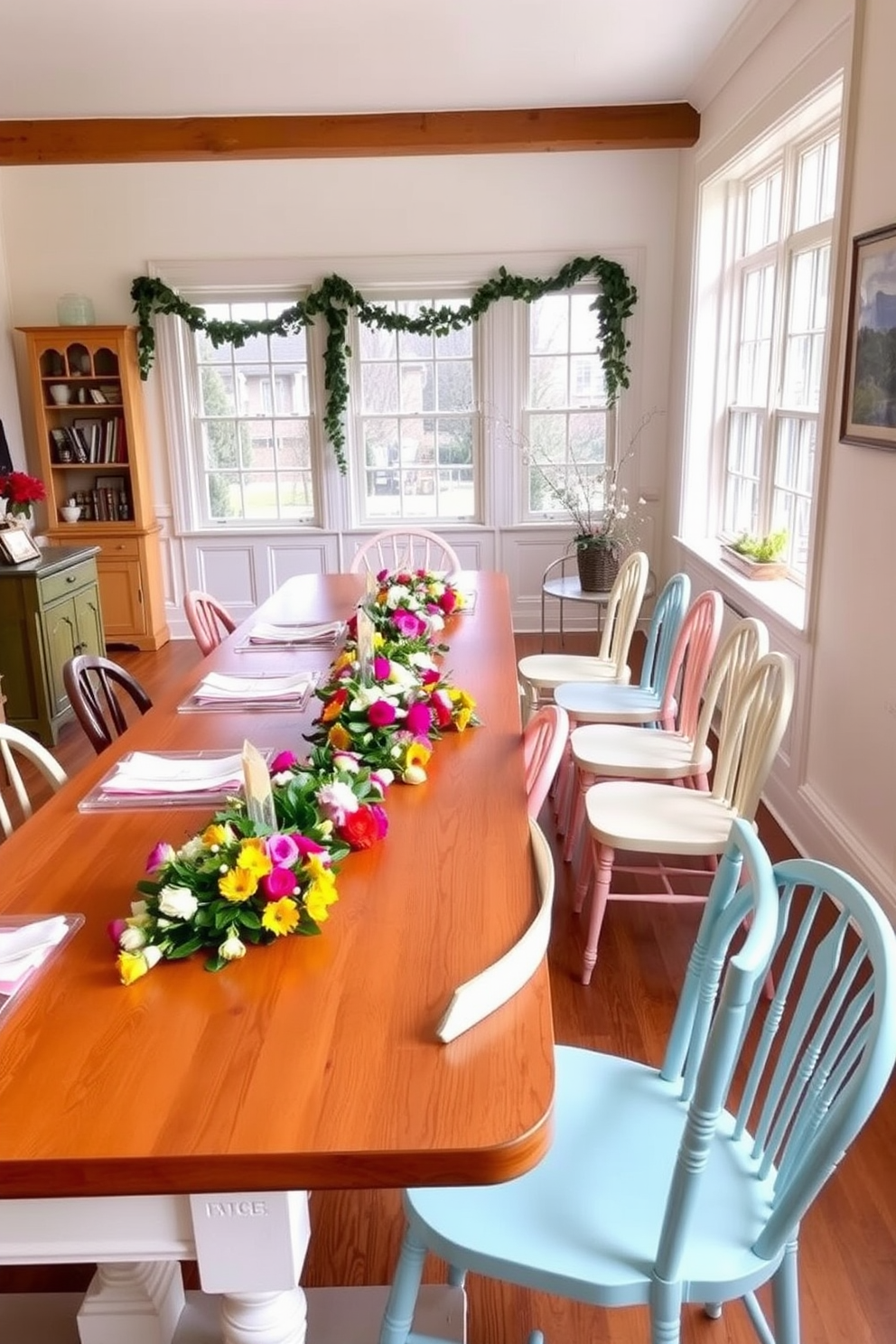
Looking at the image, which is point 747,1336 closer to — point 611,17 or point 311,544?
point 611,17

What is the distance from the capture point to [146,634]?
6.27 metres

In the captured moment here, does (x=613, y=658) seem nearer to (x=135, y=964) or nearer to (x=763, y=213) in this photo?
(x=763, y=213)

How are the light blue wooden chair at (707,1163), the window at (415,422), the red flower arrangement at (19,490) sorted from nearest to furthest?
the light blue wooden chair at (707,1163), the red flower arrangement at (19,490), the window at (415,422)

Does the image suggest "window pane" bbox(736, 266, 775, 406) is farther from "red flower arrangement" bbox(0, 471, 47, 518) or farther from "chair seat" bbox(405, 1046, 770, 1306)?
"chair seat" bbox(405, 1046, 770, 1306)

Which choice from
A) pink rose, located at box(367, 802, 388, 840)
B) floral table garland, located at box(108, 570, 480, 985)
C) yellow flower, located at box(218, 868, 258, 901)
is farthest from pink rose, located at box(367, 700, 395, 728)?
yellow flower, located at box(218, 868, 258, 901)

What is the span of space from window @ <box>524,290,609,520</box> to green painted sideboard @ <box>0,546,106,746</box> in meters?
2.84

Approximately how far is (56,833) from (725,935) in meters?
1.10

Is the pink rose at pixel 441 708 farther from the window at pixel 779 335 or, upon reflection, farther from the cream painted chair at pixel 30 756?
the window at pixel 779 335

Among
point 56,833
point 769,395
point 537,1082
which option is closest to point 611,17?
point 769,395

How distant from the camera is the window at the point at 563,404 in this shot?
6.09m

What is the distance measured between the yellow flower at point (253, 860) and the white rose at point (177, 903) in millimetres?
75

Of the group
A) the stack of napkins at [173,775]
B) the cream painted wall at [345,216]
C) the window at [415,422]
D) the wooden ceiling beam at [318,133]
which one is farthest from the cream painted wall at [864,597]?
the window at [415,422]

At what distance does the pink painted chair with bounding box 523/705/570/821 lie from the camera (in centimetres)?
184

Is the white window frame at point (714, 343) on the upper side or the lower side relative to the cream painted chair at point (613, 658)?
upper
